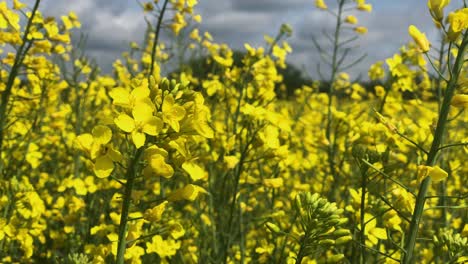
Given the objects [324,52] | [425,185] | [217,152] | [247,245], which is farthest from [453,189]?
[425,185]

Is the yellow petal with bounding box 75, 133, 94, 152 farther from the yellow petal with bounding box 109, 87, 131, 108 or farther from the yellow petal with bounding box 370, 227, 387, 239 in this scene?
the yellow petal with bounding box 370, 227, 387, 239

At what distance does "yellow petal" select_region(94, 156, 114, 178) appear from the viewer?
173 cm

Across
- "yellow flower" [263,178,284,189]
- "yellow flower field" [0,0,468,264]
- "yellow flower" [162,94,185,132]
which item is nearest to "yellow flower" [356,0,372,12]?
"yellow flower field" [0,0,468,264]

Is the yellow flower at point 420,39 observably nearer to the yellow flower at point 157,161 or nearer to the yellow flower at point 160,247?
the yellow flower at point 157,161

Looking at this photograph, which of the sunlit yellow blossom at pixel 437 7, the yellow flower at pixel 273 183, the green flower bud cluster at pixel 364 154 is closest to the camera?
the sunlit yellow blossom at pixel 437 7

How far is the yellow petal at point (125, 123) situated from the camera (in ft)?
5.47

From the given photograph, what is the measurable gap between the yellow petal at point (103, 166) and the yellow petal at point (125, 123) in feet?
0.49

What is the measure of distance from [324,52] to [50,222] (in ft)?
10.0

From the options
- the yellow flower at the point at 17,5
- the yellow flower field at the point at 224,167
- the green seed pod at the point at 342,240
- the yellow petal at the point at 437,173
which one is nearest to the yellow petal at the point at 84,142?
the yellow flower field at the point at 224,167

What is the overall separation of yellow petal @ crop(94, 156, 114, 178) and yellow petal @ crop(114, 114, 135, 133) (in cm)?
15

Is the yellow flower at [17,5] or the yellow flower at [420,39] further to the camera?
→ the yellow flower at [17,5]

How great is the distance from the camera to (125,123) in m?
1.69

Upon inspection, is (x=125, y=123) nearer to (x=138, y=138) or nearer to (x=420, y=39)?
(x=138, y=138)

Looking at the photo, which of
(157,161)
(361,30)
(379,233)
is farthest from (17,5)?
(361,30)
